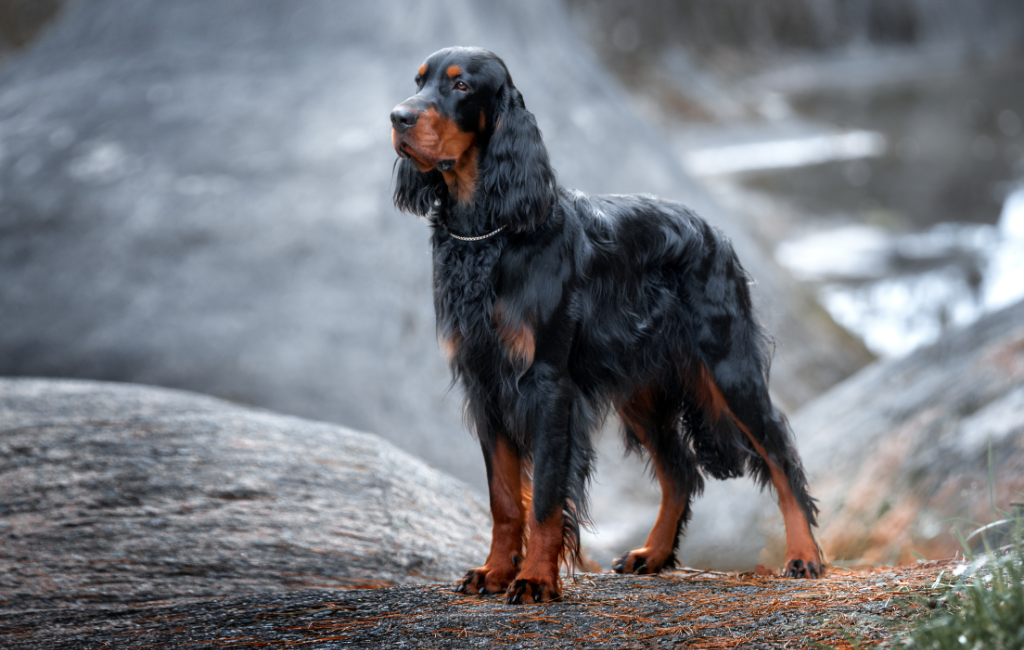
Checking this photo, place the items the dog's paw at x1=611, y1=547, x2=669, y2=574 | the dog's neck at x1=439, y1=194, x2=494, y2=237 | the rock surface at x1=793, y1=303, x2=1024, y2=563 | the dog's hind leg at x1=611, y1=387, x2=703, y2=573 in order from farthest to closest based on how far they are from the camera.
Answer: the rock surface at x1=793, y1=303, x2=1024, y2=563 < the dog's hind leg at x1=611, y1=387, x2=703, y2=573 < the dog's paw at x1=611, y1=547, x2=669, y2=574 < the dog's neck at x1=439, y1=194, x2=494, y2=237

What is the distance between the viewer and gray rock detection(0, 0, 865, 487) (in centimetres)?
663

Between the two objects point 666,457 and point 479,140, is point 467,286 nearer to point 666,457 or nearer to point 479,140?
point 479,140

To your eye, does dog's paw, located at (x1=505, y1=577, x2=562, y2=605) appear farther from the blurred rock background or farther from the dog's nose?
the blurred rock background

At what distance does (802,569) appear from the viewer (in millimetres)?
3521

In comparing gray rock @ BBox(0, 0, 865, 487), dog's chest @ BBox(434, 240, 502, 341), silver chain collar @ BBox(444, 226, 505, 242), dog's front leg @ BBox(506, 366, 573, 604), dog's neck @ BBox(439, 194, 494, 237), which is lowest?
dog's front leg @ BBox(506, 366, 573, 604)

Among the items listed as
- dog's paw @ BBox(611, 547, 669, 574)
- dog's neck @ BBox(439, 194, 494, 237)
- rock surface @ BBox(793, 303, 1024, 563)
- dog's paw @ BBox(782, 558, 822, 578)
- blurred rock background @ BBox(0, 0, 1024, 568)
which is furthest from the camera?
blurred rock background @ BBox(0, 0, 1024, 568)

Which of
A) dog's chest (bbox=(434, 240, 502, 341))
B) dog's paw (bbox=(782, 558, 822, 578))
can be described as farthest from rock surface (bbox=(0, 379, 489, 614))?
dog's paw (bbox=(782, 558, 822, 578))

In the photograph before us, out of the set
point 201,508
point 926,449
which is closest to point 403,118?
point 201,508

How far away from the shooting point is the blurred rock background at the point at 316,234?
21.5 feet

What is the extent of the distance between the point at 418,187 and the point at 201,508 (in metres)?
1.86

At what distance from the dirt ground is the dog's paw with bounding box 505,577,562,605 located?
0.04 meters

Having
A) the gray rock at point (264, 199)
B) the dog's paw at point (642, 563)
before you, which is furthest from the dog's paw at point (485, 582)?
the gray rock at point (264, 199)

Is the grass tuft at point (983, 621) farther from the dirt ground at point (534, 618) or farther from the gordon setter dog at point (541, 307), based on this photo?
the gordon setter dog at point (541, 307)

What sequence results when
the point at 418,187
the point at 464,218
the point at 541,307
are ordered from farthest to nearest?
the point at 418,187 < the point at 464,218 < the point at 541,307
